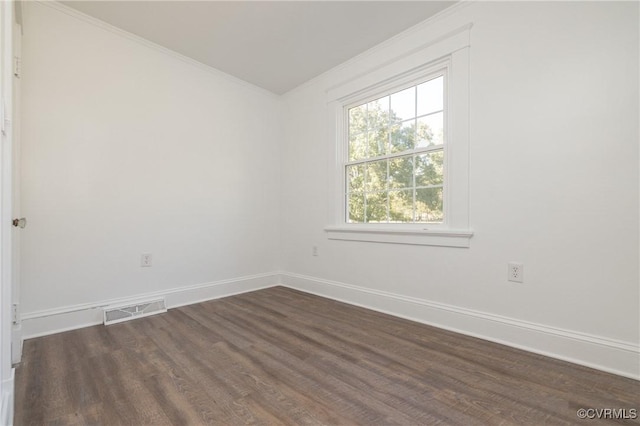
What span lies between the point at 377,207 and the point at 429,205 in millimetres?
566

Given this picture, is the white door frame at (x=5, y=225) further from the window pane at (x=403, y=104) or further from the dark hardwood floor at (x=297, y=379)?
the window pane at (x=403, y=104)

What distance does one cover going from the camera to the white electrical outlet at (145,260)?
111 inches

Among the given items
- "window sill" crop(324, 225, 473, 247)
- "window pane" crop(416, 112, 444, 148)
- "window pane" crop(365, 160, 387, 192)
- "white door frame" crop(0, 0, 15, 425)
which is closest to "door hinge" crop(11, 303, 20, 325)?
"white door frame" crop(0, 0, 15, 425)

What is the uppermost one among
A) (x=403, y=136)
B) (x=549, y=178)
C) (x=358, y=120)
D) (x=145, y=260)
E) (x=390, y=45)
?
(x=390, y=45)

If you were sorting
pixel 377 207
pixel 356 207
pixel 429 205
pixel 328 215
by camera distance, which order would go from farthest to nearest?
pixel 328 215, pixel 356 207, pixel 377 207, pixel 429 205

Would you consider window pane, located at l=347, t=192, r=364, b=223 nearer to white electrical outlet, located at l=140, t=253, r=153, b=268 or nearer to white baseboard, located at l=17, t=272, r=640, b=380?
white baseboard, located at l=17, t=272, r=640, b=380

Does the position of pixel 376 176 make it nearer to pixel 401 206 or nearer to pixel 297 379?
pixel 401 206

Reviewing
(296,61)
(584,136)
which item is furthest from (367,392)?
(296,61)

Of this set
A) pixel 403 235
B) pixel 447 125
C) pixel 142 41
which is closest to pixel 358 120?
pixel 447 125

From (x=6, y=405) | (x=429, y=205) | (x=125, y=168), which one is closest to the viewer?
(x=6, y=405)

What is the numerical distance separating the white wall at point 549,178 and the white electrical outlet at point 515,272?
0.10ft

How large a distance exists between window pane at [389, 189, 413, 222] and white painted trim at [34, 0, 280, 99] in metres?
2.22

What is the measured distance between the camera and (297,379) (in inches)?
66.0

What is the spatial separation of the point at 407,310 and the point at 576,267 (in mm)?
1253
